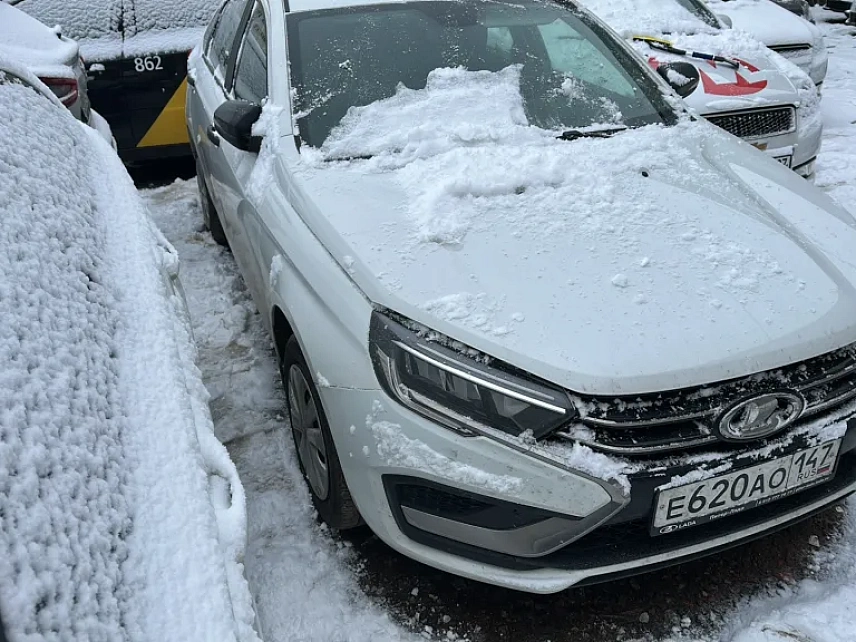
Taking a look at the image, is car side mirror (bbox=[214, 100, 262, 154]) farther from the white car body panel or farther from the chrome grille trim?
the chrome grille trim

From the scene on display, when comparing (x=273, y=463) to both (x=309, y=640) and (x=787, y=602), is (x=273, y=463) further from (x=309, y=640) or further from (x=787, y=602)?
(x=787, y=602)

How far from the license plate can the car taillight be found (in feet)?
11.8

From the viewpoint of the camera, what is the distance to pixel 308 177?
2.39 meters

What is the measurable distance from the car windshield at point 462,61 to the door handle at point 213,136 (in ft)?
2.07

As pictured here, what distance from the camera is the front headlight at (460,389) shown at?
1755mm

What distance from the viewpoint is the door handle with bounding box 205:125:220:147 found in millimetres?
3312

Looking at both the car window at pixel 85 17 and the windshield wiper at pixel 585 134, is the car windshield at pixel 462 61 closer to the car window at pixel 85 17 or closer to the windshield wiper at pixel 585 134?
the windshield wiper at pixel 585 134

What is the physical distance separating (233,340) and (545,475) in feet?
7.11

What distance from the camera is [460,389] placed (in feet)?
5.92

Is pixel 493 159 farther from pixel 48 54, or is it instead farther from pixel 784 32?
pixel 784 32

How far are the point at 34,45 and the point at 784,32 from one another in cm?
530

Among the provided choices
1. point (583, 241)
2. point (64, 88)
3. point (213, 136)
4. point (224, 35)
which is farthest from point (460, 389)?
point (64, 88)

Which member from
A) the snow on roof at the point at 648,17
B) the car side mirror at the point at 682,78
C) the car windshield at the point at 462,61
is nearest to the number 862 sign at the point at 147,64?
the car windshield at the point at 462,61

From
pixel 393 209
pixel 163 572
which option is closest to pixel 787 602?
pixel 393 209
